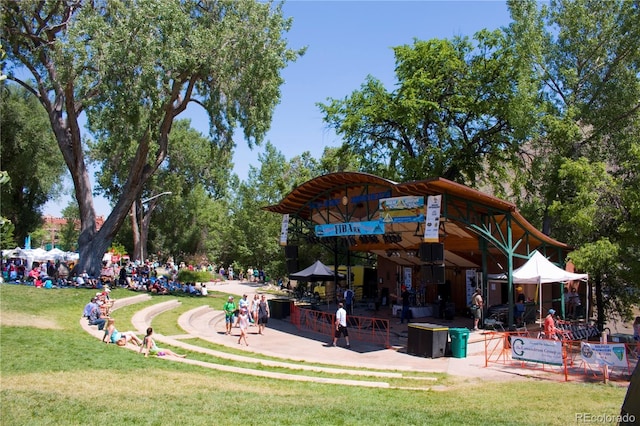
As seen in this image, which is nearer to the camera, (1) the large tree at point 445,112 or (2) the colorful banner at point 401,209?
(2) the colorful banner at point 401,209

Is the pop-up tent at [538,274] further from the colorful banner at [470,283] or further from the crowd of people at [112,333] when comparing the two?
the crowd of people at [112,333]

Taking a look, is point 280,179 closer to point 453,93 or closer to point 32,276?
point 453,93

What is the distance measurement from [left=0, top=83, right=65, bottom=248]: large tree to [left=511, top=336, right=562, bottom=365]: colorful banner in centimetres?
3445

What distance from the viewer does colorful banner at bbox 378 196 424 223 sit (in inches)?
779

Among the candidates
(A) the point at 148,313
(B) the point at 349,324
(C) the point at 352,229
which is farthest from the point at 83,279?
(C) the point at 352,229

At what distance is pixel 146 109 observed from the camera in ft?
93.5

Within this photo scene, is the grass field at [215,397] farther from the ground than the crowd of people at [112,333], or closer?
closer

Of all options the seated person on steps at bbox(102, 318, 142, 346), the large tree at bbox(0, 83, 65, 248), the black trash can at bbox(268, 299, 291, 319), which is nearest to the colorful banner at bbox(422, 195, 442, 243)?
the seated person on steps at bbox(102, 318, 142, 346)

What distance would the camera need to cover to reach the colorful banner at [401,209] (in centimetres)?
1978

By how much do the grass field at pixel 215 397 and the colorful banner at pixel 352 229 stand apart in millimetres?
8454

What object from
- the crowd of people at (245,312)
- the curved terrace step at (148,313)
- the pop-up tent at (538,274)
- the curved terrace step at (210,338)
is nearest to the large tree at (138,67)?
the curved terrace step at (148,313)

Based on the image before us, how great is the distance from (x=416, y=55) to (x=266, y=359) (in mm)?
24794

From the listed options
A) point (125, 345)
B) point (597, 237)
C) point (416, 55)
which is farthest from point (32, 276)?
point (597, 237)

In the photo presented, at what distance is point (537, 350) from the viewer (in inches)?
587
